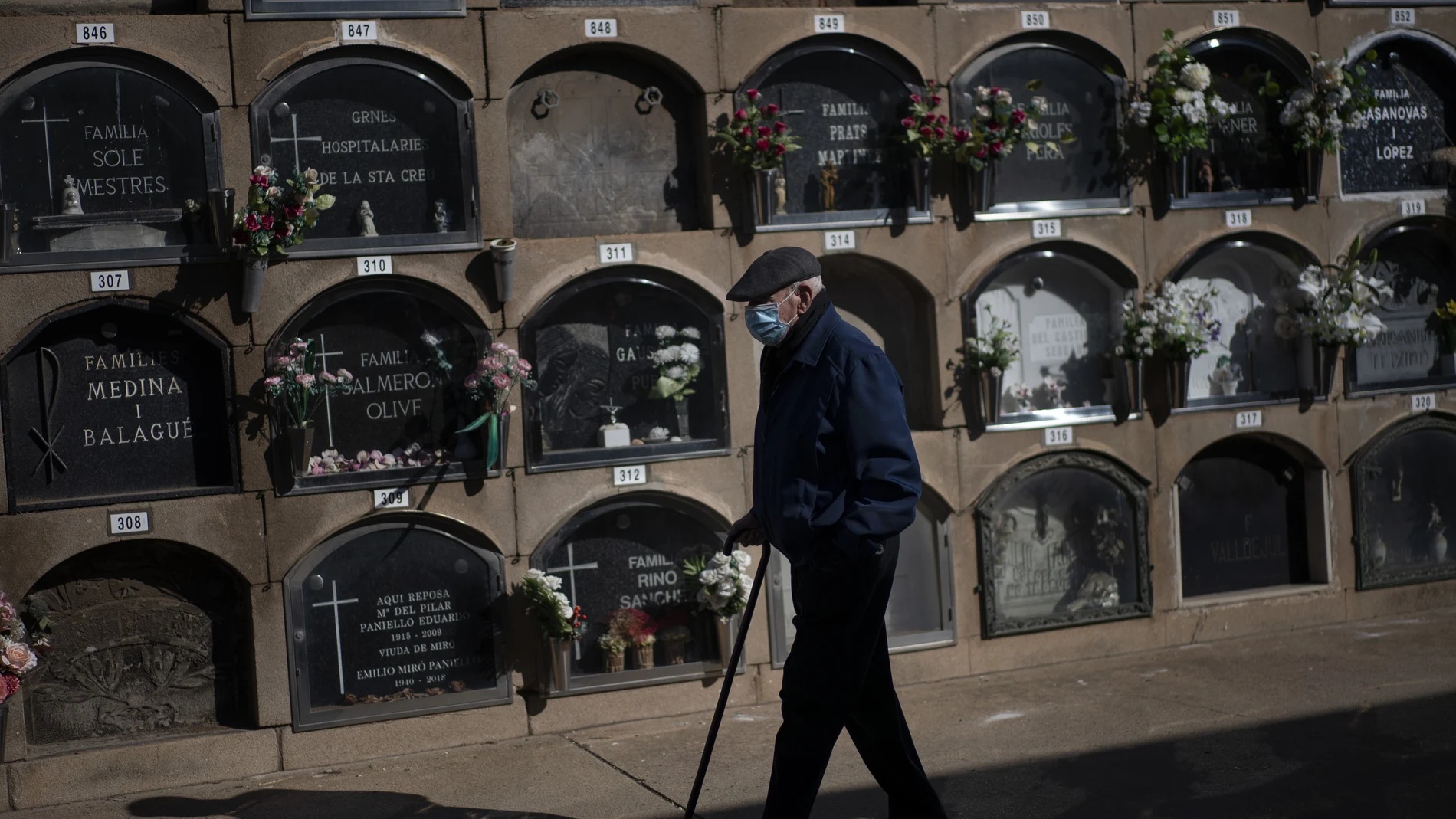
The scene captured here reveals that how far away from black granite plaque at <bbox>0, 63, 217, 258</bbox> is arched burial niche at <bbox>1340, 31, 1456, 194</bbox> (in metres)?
5.34

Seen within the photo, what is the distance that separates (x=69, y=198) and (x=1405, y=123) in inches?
243

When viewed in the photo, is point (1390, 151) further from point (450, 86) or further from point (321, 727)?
point (321, 727)

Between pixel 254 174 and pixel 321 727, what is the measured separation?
2.12m

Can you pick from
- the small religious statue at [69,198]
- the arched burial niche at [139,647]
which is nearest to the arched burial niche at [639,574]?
the arched burial niche at [139,647]

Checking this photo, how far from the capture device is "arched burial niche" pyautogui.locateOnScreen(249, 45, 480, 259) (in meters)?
5.21

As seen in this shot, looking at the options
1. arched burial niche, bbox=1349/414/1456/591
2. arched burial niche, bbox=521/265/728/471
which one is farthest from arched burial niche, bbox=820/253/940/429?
arched burial niche, bbox=1349/414/1456/591

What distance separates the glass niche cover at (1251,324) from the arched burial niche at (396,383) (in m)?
3.44

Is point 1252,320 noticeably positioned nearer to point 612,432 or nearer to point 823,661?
point 612,432

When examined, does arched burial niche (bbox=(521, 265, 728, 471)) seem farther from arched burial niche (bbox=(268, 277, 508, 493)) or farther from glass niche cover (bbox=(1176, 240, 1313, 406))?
glass niche cover (bbox=(1176, 240, 1313, 406))

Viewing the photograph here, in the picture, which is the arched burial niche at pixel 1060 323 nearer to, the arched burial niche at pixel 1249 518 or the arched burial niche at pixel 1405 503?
the arched burial niche at pixel 1249 518

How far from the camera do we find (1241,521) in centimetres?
660

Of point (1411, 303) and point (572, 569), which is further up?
point (1411, 303)

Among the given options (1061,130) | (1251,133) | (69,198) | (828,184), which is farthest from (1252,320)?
(69,198)

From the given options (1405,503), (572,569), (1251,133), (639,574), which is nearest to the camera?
(572,569)
